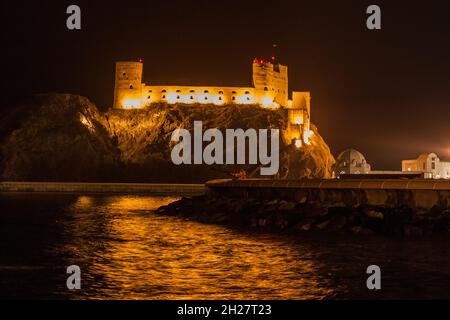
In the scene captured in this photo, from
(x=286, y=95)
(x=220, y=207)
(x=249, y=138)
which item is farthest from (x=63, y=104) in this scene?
(x=220, y=207)

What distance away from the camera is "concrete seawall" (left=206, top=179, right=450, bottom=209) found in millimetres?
25781

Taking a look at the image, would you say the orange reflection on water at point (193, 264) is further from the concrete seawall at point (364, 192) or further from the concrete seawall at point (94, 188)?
the concrete seawall at point (94, 188)

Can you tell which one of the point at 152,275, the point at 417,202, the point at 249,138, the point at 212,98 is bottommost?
the point at 152,275

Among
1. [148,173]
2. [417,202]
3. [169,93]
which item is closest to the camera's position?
[417,202]

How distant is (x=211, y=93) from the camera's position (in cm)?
9788

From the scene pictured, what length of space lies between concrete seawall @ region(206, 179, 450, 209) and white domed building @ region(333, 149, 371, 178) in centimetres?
4747

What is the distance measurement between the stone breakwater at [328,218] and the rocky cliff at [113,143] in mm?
51750

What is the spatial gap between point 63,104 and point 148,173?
19022 millimetres

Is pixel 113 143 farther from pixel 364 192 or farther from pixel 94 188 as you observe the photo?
pixel 364 192

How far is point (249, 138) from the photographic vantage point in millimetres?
92250

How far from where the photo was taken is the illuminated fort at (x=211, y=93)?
96.0m

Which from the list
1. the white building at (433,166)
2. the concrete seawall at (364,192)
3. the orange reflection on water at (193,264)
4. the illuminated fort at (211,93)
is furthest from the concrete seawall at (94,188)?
the orange reflection on water at (193,264)

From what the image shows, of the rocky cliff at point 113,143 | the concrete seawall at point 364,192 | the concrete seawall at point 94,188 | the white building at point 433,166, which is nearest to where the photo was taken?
the concrete seawall at point 364,192
